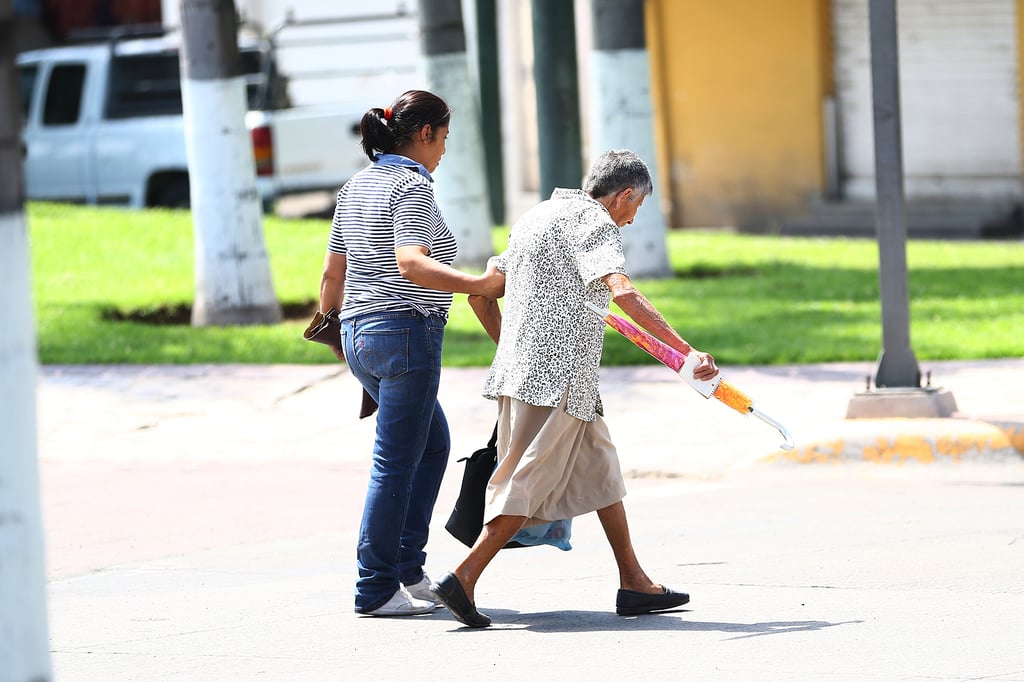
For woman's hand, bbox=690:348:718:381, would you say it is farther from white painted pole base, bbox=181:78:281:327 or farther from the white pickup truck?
the white pickup truck

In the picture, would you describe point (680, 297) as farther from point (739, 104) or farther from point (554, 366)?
point (554, 366)

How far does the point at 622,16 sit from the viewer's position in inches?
531

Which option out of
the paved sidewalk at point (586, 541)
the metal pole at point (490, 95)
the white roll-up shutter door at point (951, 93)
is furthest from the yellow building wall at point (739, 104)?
the paved sidewalk at point (586, 541)

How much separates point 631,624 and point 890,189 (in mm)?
3604

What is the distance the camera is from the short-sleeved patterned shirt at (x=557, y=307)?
212 inches

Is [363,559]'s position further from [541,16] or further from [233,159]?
[541,16]

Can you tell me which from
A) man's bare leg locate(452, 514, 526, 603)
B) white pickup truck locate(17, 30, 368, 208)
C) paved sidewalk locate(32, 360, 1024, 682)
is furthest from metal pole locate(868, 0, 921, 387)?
white pickup truck locate(17, 30, 368, 208)

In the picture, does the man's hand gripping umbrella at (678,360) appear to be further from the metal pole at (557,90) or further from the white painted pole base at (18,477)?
the metal pole at (557,90)

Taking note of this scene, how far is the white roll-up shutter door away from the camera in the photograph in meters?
17.6

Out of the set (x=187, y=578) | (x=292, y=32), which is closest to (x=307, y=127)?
(x=292, y=32)

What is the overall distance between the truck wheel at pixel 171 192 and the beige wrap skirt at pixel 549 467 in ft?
41.3

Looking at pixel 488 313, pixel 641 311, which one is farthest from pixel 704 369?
pixel 488 313

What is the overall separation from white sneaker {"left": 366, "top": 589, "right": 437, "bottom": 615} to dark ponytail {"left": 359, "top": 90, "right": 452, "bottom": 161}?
4.99 feet

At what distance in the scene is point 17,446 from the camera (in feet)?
9.62
